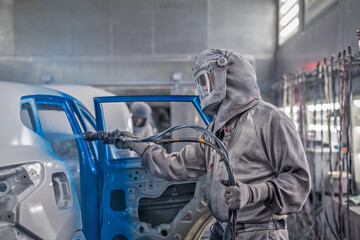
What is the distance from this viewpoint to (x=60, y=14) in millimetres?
10453

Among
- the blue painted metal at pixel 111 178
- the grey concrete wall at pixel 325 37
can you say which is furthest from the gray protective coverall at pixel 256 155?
the grey concrete wall at pixel 325 37

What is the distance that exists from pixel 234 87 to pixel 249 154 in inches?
15.8

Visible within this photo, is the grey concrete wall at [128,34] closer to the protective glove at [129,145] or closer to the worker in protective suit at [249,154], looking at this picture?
the protective glove at [129,145]

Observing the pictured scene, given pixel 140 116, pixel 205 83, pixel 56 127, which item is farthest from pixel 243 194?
pixel 140 116

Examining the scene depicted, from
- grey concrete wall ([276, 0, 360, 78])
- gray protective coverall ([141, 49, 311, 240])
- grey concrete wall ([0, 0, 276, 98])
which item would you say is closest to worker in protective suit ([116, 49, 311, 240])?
gray protective coverall ([141, 49, 311, 240])

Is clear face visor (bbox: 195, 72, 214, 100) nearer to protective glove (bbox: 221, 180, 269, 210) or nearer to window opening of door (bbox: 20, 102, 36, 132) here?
protective glove (bbox: 221, 180, 269, 210)

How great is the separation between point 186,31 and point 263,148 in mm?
8965

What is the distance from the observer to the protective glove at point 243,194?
5.84 feet

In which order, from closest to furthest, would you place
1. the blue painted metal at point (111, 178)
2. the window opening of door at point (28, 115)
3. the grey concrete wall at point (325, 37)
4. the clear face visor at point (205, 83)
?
the clear face visor at point (205, 83)
the window opening of door at point (28, 115)
the blue painted metal at point (111, 178)
the grey concrete wall at point (325, 37)

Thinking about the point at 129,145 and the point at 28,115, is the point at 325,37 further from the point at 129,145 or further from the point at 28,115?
the point at 28,115

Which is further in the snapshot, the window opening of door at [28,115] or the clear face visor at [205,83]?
the window opening of door at [28,115]

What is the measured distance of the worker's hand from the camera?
1777 mm

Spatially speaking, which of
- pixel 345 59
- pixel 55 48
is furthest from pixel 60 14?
pixel 345 59

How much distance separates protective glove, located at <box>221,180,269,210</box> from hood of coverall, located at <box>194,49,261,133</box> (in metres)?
0.45
